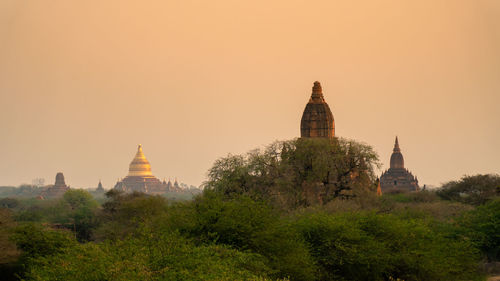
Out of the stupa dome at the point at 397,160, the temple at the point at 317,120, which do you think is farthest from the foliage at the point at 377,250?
the stupa dome at the point at 397,160

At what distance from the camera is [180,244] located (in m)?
34.2

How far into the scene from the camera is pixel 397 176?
152500 millimetres

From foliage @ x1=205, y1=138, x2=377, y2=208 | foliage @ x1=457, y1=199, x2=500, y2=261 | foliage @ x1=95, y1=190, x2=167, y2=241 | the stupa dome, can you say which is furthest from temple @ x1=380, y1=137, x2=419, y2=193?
foliage @ x1=457, y1=199, x2=500, y2=261

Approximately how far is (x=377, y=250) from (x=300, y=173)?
1950 cm

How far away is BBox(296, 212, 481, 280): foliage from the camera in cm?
3978

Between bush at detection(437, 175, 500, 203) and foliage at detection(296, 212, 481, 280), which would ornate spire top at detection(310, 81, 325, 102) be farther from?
foliage at detection(296, 212, 481, 280)

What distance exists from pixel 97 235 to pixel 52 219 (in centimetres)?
2737

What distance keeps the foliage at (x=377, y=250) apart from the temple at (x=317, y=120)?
4149 cm

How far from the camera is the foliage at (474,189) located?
256 ft

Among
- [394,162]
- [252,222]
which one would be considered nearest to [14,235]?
[252,222]

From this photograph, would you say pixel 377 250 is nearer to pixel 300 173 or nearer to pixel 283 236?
pixel 283 236

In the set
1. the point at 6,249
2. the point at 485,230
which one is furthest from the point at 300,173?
the point at 6,249

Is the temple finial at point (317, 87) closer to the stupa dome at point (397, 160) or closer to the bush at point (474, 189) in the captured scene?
the bush at point (474, 189)

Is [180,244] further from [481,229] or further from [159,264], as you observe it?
[481,229]
